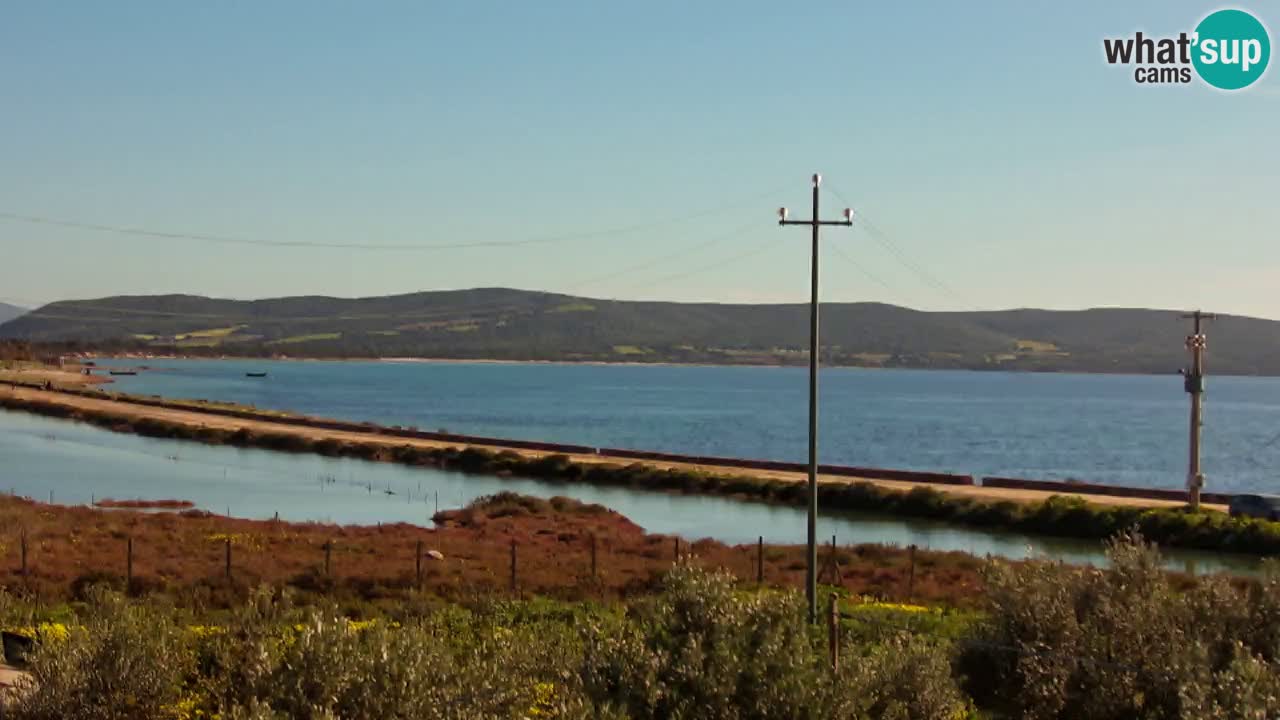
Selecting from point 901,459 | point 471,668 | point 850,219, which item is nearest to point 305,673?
point 471,668

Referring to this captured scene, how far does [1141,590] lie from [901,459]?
103 meters

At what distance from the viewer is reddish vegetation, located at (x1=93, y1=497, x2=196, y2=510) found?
63031 mm

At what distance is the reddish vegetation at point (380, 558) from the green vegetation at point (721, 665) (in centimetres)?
1071

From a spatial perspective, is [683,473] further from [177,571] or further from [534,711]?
[534,711]

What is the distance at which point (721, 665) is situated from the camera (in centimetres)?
1486

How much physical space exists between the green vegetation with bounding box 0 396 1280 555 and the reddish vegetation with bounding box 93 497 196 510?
89.3ft

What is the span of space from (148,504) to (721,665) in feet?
183

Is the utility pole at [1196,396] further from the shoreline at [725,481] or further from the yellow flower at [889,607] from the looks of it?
the yellow flower at [889,607]

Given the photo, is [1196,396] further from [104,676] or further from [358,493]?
[104,676]

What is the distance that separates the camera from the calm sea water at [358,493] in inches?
2365

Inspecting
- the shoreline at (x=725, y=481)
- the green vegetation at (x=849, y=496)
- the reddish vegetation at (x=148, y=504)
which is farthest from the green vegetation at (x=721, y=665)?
the reddish vegetation at (x=148, y=504)

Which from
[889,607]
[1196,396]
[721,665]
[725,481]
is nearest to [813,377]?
[889,607]

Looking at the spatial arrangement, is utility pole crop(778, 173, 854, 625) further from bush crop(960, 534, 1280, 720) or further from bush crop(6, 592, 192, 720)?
bush crop(6, 592, 192, 720)

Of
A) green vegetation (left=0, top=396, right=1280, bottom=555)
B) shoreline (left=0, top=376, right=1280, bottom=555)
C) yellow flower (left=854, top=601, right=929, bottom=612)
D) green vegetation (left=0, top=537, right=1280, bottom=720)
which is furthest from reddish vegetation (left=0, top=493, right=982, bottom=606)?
shoreline (left=0, top=376, right=1280, bottom=555)
